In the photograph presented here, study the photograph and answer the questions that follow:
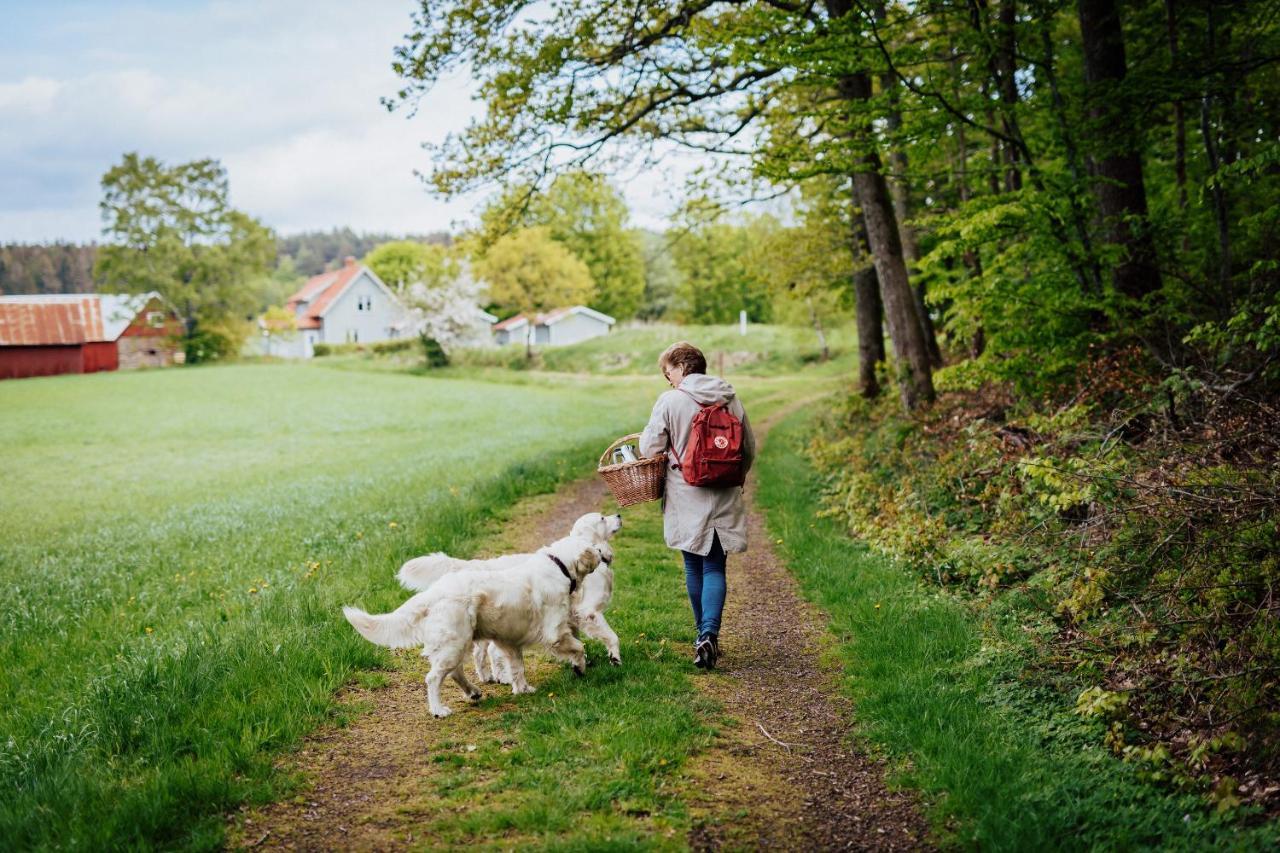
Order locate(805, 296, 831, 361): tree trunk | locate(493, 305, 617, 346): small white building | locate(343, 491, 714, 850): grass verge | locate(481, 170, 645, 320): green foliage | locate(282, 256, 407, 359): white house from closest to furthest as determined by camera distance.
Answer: locate(343, 491, 714, 850): grass verge < locate(805, 296, 831, 361): tree trunk < locate(481, 170, 645, 320): green foliage < locate(493, 305, 617, 346): small white building < locate(282, 256, 407, 359): white house

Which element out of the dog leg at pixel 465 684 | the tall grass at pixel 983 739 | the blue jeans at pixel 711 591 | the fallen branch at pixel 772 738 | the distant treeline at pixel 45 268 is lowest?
the fallen branch at pixel 772 738

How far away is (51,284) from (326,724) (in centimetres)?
12327

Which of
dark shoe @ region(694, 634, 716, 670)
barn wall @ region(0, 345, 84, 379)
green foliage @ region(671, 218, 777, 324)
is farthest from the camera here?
green foliage @ region(671, 218, 777, 324)

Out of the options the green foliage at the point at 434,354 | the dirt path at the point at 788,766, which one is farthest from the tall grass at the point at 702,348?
the dirt path at the point at 788,766

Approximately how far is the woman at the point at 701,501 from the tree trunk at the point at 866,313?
14640 mm

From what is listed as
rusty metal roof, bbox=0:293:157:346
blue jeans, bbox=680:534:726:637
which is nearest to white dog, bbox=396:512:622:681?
blue jeans, bbox=680:534:726:637

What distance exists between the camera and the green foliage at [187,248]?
65500 millimetres

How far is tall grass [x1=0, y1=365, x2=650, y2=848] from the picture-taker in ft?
14.3

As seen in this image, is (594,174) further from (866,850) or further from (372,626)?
(866,850)

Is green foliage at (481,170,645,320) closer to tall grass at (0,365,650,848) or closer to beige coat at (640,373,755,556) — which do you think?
tall grass at (0,365,650,848)

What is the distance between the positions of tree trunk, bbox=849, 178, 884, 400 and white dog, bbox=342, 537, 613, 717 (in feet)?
51.3

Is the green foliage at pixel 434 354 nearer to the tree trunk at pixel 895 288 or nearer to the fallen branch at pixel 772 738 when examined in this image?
the tree trunk at pixel 895 288

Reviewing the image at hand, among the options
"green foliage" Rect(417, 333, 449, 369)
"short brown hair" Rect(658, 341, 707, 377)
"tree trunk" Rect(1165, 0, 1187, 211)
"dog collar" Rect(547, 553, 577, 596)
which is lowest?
"dog collar" Rect(547, 553, 577, 596)

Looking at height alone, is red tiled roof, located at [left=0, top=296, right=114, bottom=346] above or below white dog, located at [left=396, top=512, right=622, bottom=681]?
above
